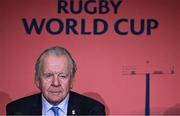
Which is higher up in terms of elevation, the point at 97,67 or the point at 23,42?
the point at 23,42

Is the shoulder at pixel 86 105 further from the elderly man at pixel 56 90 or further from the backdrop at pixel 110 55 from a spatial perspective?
the backdrop at pixel 110 55

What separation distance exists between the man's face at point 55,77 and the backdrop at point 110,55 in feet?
2.78

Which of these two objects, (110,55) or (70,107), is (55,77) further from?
(110,55)

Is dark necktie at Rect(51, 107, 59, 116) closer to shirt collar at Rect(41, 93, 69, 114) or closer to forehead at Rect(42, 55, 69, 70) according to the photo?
shirt collar at Rect(41, 93, 69, 114)

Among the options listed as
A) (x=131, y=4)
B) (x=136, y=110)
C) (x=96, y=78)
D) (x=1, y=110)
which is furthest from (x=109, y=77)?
(x=1, y=110)

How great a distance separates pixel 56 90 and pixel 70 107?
0.14m

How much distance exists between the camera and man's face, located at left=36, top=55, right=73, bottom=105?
1917mm

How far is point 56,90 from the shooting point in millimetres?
1928

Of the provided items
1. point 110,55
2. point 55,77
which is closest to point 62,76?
point 55,77

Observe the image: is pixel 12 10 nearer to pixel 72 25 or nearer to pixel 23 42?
pixel 23 42

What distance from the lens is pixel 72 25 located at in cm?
278

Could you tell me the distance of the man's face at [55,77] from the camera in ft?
6.29

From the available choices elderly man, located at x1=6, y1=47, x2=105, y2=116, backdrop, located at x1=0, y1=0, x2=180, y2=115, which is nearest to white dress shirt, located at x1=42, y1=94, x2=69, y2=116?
elderly man, located at x1=6, y1=47, x2=105, y2=116

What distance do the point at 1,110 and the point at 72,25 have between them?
820 mm
